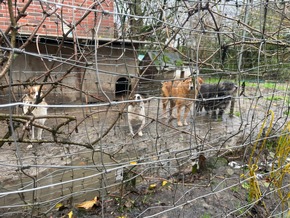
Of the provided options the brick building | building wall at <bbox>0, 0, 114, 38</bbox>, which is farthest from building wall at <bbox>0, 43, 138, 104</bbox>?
building wall at <bbox>0, 0, 114, 38</bbox>

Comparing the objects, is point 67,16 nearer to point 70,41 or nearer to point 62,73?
point 70,41

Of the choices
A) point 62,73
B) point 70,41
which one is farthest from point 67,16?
point 62,73

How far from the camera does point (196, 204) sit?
2020 mm

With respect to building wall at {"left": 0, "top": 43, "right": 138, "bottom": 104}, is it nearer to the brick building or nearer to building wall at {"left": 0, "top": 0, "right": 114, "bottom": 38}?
the brick building

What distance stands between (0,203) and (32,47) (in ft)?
13.6

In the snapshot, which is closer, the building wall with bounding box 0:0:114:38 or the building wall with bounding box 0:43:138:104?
the building wall with bounding box 0:0:114:38

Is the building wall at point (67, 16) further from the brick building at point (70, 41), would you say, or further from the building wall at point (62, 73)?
the building wall at point (62, 73)

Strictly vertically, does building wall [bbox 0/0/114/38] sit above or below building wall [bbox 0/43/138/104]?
above

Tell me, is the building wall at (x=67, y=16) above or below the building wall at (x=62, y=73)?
above

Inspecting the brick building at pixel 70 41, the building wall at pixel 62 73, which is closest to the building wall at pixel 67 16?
the brick building at pixel 70 41

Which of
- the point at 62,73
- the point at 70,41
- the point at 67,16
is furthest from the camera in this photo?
the point at 67,16

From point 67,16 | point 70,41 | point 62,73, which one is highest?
point 67,16

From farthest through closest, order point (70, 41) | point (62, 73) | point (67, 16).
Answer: point (67, 16), point (70, 41), point (62, 73)

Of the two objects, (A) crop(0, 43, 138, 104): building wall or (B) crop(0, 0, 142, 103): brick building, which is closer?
(B) crop(0, 0, 142, 103): brick building
